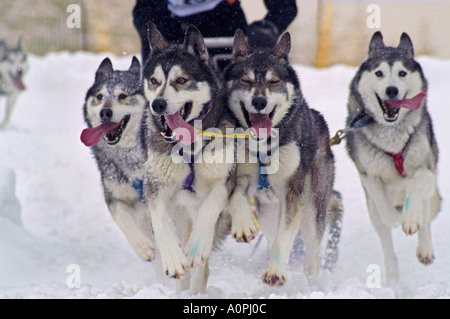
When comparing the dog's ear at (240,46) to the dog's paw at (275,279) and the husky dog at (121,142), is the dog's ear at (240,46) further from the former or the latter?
the dog's paw at (275,279)

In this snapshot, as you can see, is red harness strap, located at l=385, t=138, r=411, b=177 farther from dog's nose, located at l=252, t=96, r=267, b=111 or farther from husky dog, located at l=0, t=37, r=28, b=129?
husky dog, located at l=0, t=37, r=28, b=129

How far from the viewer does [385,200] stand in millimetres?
2945

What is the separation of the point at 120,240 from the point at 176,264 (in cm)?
204

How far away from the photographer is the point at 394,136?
2.83m

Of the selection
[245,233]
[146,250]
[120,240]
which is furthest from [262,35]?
[120,240]

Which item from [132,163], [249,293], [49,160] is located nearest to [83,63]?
[49,160]

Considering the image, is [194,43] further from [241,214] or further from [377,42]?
[377,42]

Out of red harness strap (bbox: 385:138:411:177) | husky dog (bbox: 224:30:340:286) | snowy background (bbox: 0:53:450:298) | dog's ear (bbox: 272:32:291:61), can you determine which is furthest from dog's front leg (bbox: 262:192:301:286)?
red harness strap (bbox: 385:138:411:177)

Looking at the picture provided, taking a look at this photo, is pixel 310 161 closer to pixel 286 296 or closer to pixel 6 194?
pixel 286 296

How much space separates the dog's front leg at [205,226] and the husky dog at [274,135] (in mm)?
74

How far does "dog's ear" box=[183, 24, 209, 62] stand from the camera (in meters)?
2.22

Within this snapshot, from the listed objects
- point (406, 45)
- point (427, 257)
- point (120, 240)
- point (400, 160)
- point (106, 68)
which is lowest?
point (120, 240)

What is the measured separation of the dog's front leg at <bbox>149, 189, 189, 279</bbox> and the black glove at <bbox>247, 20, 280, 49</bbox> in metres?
0.91

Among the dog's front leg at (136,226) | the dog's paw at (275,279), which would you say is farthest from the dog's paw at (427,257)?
the dog's front leg at (136,226)
